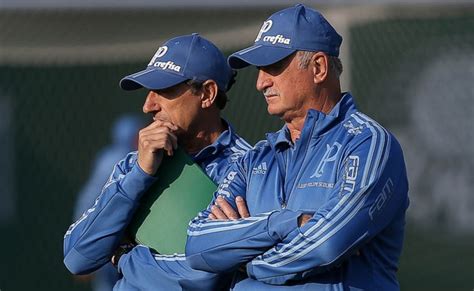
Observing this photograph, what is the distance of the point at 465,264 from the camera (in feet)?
26.5

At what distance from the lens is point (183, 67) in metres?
3.64

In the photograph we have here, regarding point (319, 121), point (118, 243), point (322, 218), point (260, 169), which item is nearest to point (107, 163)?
point (118, 243)

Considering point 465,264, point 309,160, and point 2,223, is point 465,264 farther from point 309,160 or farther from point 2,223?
point 309,160

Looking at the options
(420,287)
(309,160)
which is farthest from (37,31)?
(309,160)

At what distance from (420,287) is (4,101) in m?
3.28

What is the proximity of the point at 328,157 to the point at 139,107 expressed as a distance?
510cm

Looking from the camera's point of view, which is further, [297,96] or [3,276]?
[3,276]

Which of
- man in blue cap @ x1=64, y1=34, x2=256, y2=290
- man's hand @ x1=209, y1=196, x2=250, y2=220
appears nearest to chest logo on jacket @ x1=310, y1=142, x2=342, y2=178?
man's hand @ x1=209, y1=196, x2=250, y2=220

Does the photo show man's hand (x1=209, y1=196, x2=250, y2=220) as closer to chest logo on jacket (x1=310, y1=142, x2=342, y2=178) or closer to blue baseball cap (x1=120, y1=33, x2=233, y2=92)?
chest logo on jacket (x1=310, y1=142, x2=342, y2=178)

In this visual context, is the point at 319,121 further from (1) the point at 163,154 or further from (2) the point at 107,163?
(2) the point at 107,163

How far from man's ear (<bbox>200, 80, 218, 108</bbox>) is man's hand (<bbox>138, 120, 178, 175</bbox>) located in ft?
0.58

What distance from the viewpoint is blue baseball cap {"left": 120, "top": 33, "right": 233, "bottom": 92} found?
11.9 ft

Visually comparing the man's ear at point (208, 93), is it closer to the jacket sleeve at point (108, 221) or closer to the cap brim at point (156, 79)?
the cap brim at point (156, 79)

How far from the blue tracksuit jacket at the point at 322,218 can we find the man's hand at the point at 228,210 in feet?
0.07
